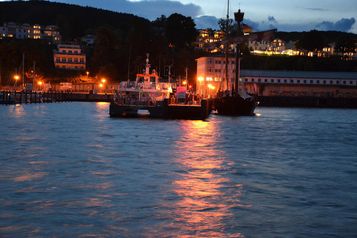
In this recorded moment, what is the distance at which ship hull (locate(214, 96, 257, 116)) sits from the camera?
272 feet

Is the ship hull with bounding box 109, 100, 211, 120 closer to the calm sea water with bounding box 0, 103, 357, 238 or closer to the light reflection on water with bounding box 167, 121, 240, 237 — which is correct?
the calm sea water with bounding box 0, 103, 357, 238

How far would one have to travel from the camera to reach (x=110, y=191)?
23453mm

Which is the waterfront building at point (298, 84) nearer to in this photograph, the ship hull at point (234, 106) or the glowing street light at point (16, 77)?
the glowing street light at point (16, 77)

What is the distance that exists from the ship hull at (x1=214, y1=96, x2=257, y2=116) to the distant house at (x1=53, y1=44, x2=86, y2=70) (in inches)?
4509

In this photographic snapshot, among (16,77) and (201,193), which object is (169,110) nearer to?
(201,193)

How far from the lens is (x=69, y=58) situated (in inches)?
7638

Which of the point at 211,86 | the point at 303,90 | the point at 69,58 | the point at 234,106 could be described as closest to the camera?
the point at 234,106

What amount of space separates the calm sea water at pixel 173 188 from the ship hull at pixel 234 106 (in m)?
37.9

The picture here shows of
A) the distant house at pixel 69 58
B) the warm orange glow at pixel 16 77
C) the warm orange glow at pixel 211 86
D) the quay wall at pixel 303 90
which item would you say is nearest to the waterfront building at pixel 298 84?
the quay wall at pixel 303 90

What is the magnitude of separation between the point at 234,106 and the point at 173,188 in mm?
59658

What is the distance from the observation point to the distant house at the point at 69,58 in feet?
635

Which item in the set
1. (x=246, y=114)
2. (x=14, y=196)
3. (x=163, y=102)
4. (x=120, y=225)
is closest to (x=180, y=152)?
(x=14, y=196)

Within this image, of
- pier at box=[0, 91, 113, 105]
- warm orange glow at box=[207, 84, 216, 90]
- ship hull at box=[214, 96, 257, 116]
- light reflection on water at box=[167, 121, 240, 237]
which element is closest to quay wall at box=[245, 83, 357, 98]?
warm orange glow at box=[207, 84, 216, 90]

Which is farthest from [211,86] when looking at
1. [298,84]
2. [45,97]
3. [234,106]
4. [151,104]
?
[151,104]
